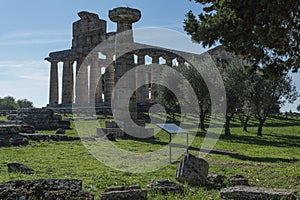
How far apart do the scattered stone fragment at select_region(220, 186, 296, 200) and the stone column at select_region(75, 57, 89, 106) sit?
4294 centimetres

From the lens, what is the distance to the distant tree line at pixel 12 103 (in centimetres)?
9194

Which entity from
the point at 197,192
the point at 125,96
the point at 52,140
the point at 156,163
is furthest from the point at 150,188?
the point at 125,96

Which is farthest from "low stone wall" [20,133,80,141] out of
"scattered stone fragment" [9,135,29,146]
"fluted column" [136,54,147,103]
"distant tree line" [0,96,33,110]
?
"distant tree line" [0,96,33,110]

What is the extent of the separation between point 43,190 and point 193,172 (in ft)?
13.1

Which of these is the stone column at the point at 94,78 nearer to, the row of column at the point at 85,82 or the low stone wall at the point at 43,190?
the row of column at the point at 85,82

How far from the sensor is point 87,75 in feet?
166

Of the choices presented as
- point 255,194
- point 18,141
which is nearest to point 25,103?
point 18,141

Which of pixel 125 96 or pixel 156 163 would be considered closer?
pixel 156 163

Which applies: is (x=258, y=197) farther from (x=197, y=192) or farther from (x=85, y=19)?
(x=85, y=19)

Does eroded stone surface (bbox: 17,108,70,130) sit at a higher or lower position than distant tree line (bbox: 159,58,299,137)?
lower

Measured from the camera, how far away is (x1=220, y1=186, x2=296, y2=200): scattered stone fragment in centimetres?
642

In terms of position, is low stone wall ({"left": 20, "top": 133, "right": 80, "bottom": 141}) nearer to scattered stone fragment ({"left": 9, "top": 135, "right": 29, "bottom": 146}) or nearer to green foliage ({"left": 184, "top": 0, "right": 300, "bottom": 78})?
scattered stone fragment ({"left": 9, "top": 135, "right": 29, "bottom": 146})

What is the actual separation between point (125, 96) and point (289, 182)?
58.8 ft

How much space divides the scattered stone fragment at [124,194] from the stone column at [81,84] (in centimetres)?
4253
